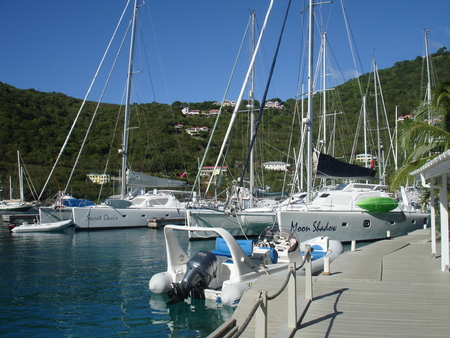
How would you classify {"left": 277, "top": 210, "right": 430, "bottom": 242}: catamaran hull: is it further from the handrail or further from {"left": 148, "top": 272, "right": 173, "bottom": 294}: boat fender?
the handrail

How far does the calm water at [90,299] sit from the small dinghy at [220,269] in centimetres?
41

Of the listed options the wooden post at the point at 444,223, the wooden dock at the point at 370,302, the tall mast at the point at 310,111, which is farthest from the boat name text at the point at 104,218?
the wooden post at the point at 444,223

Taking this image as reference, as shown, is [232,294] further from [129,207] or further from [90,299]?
[129,207]

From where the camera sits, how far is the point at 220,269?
414 inches

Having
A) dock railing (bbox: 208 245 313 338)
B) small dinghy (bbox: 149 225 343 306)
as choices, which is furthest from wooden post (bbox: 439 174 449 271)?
dock railing (bbox: 208 245 313 338)

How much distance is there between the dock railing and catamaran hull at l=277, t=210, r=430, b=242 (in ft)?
39.3

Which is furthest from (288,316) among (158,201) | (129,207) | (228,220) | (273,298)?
(158,201)

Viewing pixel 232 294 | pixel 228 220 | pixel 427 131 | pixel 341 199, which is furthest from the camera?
pixel 228 220

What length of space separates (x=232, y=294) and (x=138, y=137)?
212 feet

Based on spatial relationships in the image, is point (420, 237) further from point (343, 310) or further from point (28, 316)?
point (28, 316)

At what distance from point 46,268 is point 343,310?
38.1ft

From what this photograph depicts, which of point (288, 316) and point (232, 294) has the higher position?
point (288, 316)

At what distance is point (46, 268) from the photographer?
1472cm

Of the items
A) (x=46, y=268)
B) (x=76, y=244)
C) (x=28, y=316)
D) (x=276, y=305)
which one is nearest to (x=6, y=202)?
(x=76, y=244)
